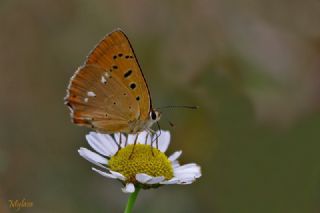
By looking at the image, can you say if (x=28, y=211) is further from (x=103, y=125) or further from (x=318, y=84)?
(x=318, y=84)

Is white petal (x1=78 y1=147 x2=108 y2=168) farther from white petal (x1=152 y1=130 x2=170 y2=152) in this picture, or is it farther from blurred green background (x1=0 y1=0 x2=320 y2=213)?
blurred green background (x1=0 y1=0 x2=320 y2=213)

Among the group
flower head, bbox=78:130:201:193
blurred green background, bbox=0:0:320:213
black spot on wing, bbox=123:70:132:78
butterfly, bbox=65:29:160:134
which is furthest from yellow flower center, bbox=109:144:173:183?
blurred green background, bbox=0:0:320:213

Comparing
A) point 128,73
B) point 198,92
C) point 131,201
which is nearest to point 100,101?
point 128,73

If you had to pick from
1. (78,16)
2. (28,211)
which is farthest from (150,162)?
(78,16)

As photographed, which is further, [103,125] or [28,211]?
[28,211]

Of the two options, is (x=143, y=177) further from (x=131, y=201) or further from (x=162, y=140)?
(x=162, y=140)

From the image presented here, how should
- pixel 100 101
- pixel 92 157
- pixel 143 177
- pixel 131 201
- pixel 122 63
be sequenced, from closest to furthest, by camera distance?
pixel 131 201 < pixel 143 177 < pixel 92 157 < pixel 122 63 < pixel 100 101
